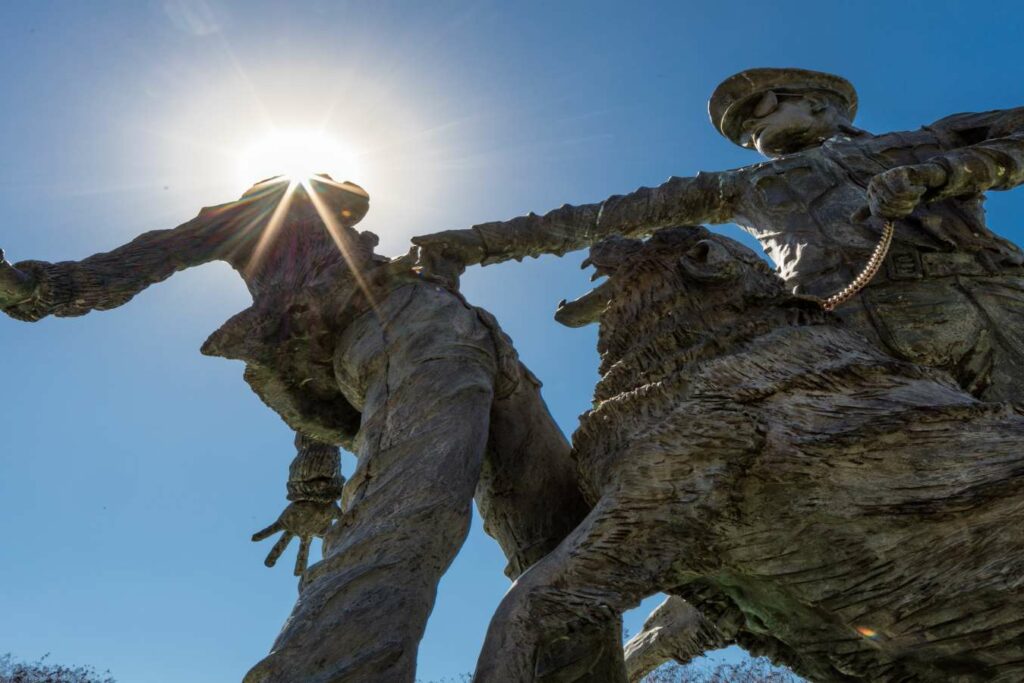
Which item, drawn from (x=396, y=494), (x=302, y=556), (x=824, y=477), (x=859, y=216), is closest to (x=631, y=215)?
(x=859, y=216)

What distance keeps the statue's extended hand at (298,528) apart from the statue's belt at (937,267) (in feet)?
9.20

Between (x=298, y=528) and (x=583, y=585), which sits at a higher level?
(x=298, y=528)

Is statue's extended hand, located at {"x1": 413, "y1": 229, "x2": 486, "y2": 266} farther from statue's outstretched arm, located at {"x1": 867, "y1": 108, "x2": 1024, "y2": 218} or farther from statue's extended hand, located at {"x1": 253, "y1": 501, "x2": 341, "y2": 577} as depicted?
statue's outstretched arm, located at {"x1": 867, "y1": 108, "x2": 1024, "y2": 218}

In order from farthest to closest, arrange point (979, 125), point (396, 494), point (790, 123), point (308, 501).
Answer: point (790, 123) → point (308, 501) → point (979, 125) → point (396, 494)

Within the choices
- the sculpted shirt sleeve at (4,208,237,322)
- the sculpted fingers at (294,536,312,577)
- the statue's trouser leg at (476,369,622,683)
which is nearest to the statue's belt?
the statue's trouser leg at (476,369,622,683)

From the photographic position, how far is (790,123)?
5684 millimetres

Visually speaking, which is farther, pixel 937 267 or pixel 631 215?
pixel 631 215

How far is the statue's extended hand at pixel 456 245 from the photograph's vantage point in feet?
15.6

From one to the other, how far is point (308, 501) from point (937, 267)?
312 cm

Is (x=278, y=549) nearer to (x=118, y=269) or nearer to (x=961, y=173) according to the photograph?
(x=118, y=269)

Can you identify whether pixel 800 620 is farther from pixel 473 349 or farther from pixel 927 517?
pixel 473 349

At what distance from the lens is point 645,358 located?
3311mm

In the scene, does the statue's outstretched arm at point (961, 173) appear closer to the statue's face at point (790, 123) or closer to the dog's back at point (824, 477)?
the dog's back at point (824, 477)

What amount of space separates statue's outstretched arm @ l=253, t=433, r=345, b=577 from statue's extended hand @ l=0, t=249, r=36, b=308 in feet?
5.03
